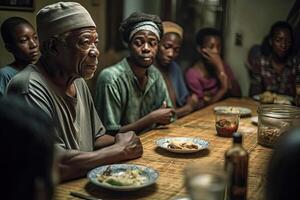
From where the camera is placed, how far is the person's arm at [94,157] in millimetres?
1474

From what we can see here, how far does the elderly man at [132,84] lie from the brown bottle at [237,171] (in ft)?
3.97

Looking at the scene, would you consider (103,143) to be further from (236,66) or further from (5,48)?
(236,66)

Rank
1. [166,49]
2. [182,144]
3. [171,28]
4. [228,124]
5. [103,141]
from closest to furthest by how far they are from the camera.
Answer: [182,144] < [103,141] < [228,124] < [166,49] < [171,28]

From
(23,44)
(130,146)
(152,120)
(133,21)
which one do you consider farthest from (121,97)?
(130,146)

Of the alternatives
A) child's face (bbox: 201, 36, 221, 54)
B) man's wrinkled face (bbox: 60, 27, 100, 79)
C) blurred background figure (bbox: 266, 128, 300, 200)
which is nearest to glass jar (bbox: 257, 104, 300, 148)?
man's wrinkled face (bbox: 60, 27, 100, 79)

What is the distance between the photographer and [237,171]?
1.21 meters

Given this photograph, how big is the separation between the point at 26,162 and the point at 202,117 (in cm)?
205

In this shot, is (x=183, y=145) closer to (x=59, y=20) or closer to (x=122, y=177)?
(x=122, y=177)

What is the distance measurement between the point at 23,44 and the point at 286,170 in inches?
74.2

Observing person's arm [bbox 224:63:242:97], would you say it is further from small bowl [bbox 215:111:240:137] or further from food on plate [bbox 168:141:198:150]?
food on plate [bbox 168:141:198:150]

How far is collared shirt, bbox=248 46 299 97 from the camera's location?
3.76m

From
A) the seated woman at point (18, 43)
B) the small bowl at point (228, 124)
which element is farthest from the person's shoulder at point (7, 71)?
the small bowl at point (228, 124)

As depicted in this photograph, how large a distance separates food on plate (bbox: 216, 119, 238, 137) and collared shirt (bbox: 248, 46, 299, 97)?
5.87 ft

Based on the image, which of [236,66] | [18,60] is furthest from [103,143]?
[236,66]
